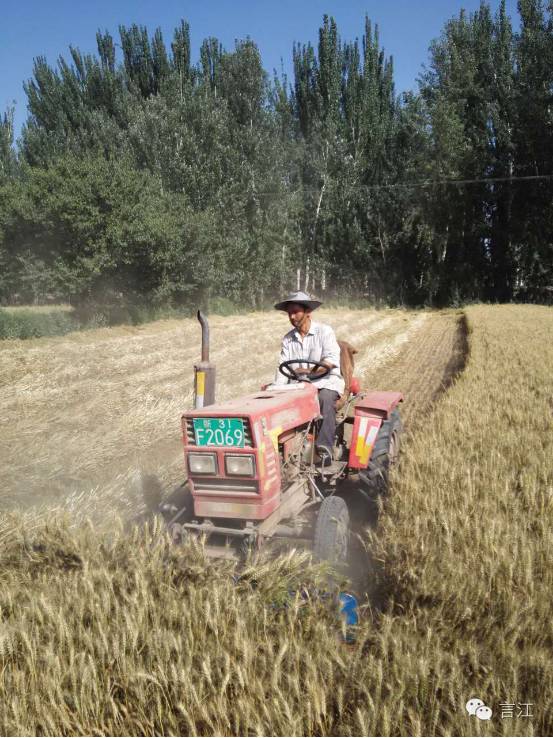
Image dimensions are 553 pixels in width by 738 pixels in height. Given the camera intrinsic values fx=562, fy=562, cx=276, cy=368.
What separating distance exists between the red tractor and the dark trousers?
0.08 m

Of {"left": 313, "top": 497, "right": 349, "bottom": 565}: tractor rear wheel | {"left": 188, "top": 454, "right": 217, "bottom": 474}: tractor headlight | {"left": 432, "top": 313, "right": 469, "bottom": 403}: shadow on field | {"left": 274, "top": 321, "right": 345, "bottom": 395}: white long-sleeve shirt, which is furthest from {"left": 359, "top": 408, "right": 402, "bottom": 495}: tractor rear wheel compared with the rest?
{"left": 432, "top": 313, "right": 469, "bottom": 403}: shadow on field

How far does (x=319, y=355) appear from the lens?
4.69 m

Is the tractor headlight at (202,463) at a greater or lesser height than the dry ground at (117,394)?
greater

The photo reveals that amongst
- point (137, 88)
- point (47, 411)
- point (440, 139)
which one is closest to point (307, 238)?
point (440, 139)

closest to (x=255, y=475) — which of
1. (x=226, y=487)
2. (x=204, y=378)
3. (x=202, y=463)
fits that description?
(x=226, y=487)

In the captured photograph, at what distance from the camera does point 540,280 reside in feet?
108

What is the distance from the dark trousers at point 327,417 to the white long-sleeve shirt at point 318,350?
7 centimetres

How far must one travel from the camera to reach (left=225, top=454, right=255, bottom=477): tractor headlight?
10.9ft

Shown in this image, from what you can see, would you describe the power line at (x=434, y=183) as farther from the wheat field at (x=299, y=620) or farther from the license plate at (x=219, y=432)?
the license plate at (x=219, y=432)

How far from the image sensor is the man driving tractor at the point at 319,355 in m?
4.34

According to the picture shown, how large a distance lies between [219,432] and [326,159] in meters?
31.8

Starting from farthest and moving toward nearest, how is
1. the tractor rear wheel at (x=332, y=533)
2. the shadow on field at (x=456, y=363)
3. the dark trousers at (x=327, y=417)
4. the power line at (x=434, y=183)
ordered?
the power line at (x=434, y=183) → the shadow on field at (x=456, y=363) → the dark trousers at (x=327, y=417) → the tractor rear wheel at (x=332, y=533)

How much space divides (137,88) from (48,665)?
37.0 metres

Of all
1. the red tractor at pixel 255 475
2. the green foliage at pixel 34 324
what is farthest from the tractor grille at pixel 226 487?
the green foliage at pixel 34 324
